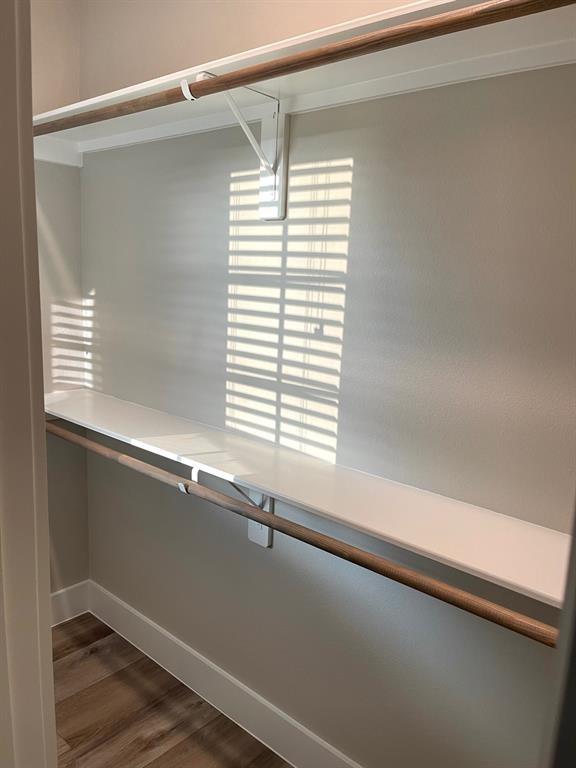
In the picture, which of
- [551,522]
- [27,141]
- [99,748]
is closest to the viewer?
[27,141]

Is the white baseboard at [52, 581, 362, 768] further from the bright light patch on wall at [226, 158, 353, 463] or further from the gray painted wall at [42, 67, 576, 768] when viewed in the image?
the bright light patch on wall at [226, 158, 353, 463]

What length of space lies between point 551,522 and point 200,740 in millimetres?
1250

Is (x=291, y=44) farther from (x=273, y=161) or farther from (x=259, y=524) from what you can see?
(x=259, y=524)

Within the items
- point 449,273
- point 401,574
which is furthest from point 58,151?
point 401,574

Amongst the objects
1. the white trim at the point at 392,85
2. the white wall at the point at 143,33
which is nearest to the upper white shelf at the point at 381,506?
the white trim at the point at 392,85

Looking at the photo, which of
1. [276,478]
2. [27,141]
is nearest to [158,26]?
[276,478]

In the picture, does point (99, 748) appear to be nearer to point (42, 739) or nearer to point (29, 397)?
point (42, 739)

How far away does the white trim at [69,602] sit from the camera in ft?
7.62

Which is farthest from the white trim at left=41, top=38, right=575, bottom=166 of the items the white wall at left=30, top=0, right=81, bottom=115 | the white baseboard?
the white baseboard

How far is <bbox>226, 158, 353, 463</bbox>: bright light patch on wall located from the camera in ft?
4.76

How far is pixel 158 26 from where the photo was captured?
1.77 meters

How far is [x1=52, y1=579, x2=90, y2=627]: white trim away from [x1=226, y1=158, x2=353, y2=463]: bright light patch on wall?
1.14 meters

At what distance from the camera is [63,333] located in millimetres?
2205

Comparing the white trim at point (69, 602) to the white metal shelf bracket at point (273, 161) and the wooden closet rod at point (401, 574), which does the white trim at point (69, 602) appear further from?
the white metal shelf bracket at point (273, 161)
